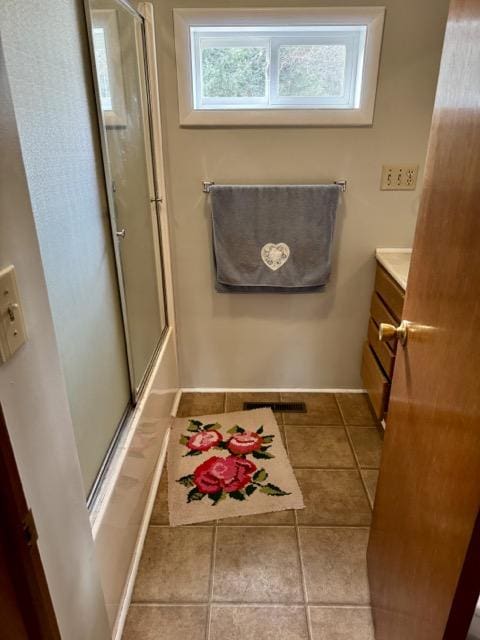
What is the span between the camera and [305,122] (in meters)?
1.94

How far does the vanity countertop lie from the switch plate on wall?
299mm

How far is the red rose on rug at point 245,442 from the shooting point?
81.0 inches

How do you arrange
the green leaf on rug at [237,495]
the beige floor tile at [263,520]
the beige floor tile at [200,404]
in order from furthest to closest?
the beige floor tile at [200,404], the green leaf on rug at [237,495], the beige floor tile at [263,520]

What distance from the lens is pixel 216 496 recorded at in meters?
1.81

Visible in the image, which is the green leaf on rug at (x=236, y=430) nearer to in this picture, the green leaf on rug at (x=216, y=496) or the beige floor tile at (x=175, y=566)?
the green leaf on rug at (x=216, y=496)

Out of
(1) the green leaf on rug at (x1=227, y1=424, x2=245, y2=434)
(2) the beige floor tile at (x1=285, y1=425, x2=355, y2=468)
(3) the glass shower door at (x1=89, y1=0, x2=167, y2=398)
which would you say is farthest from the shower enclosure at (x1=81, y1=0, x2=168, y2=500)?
(2) the beige floor tile at (x1=285, y1=425, x2=355, y2=468)

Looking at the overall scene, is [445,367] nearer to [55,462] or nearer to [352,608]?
[55,462]

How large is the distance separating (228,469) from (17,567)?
1.37 metres

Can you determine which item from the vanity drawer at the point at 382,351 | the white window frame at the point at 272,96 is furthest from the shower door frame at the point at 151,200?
the vanity drawer at the point at 382,351

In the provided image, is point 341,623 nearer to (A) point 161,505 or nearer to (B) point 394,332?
(A) point 161,505

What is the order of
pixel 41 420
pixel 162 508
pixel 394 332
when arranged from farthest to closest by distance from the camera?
pixel 162 508 → pixel 394 332 → pixel 41 420

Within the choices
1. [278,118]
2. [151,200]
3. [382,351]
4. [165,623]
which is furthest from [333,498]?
[278,118]

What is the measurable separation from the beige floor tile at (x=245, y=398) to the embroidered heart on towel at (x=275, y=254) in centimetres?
76

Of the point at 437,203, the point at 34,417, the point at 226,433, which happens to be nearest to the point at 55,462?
the point at 34,417
